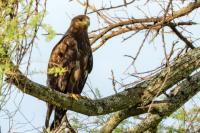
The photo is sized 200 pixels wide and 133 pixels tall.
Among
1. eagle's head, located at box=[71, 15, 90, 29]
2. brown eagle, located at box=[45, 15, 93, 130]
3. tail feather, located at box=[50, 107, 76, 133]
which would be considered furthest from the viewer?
eagle's head, located at box=[71, 15, 90, 29]

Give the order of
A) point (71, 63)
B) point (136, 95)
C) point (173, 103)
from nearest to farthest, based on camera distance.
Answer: point (136, 95)
point (173, 103)
point (71, 63)

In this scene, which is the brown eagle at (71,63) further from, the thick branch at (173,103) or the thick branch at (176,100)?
the thick branch at (176,100)

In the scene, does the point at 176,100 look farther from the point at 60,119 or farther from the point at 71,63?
the point at 71,63

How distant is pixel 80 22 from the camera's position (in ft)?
→ 25.9

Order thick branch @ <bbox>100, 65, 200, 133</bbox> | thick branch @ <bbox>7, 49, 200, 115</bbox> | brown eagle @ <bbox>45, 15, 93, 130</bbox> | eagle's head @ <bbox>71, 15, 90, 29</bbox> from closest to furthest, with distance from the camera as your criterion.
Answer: thick branch @ <bbox>7, 49, 200, 115</bbox> → thick branch @ <bbox>100, 65, 200, 133</bbox> → brown eagle @ <bbox>45, 15, 93, 130</bbox> → eagle's head @ <bbox>71, 15, 90, 29</bbox>

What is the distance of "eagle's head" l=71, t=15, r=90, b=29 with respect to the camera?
308 inches

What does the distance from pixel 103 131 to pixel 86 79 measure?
1035mm

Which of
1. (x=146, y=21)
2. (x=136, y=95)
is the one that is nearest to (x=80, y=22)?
(x=146, y=21)

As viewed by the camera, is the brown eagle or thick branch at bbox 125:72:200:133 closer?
thick branch at bbox 125:72:200:133

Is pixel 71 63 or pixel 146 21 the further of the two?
pixel 71 63

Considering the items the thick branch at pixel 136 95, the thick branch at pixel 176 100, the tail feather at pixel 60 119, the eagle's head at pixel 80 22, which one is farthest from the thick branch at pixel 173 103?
the eagle's head at pixel 80 22

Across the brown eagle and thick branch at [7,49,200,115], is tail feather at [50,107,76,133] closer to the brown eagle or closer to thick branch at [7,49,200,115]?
the brown eagle

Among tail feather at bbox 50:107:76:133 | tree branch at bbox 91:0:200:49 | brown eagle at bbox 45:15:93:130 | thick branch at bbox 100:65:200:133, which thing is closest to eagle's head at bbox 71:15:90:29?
brown eagle at bbox 45:15:93:130

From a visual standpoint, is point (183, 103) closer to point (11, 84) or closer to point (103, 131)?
point (103, 131)
